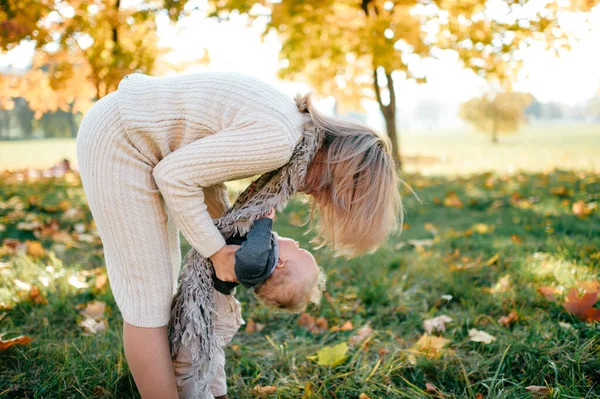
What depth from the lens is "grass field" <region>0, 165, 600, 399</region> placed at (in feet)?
6.31

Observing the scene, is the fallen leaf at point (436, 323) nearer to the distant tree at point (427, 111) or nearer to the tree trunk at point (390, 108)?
the tree trunk at point (390, 108)

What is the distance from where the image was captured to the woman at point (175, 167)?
147 centimetres

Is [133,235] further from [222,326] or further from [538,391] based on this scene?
[538,391]

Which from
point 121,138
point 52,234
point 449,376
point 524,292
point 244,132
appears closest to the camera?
point 244,132

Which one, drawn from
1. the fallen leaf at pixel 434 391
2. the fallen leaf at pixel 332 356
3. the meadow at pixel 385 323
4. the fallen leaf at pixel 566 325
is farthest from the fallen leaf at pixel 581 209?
the fallen leaf at pixel 332 356

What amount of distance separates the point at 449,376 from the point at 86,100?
7.79 m

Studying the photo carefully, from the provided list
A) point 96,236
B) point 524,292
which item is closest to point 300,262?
point 524,292

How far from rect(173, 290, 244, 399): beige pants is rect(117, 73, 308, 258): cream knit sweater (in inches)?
17.1

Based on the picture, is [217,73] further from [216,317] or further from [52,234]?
[52,234]

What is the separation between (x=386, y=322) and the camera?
2.59 metres

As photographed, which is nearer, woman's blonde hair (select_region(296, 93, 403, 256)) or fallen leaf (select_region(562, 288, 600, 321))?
woman's blonde hair (select_region(296, 93, 403, 256))

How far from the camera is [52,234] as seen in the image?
12.8ft

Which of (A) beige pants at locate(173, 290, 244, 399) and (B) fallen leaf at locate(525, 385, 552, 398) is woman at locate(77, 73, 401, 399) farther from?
(B) fallen leaf at locate(525, 385, 552, 398)

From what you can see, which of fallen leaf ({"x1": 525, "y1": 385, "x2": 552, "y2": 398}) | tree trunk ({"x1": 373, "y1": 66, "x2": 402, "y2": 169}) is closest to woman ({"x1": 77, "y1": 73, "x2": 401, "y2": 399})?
fallen leaf ({"x1": 525, "y1": 385, "x2": 552, "y2": 398})
